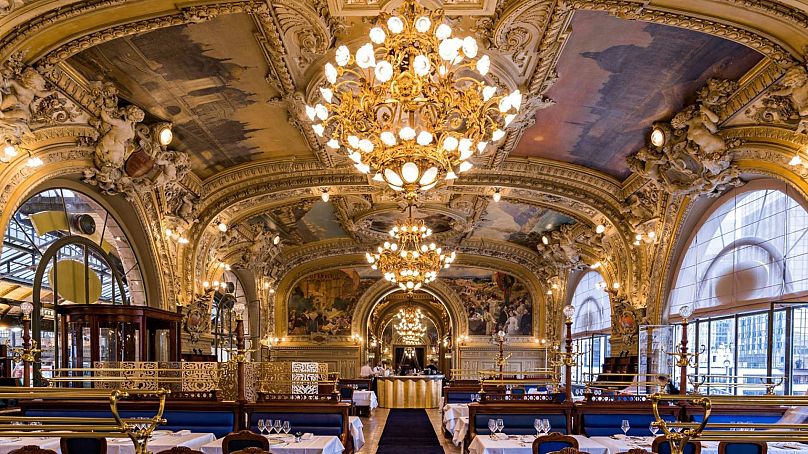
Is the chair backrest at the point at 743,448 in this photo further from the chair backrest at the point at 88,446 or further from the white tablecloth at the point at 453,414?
the white tablecloth at the point at 453,414

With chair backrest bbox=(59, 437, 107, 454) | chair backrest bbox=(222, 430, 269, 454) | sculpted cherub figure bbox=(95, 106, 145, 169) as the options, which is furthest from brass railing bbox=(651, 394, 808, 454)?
sculpted cherub figure bbox=(95, 106, 145, 169)

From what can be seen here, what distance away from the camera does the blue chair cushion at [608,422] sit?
940 centimetres

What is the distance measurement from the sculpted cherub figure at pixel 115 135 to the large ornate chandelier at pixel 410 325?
94.8 ft

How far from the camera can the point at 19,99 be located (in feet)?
25.1

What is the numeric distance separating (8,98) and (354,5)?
3.84 metres

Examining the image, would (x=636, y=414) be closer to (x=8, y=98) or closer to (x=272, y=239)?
(x=8, y=98)

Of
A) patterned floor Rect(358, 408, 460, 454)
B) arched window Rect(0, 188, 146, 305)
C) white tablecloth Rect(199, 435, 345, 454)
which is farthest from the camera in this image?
patterned floor Rect(358, 408, 460, 454)

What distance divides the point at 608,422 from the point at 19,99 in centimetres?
826

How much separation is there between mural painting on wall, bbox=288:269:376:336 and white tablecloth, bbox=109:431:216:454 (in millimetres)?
→ 18319

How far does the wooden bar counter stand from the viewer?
22094 millimetres

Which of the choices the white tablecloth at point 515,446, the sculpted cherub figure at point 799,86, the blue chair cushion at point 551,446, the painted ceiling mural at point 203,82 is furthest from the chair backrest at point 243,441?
the sculpted cherub figure at point 799,86

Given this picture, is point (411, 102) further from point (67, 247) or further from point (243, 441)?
point (67, 247)

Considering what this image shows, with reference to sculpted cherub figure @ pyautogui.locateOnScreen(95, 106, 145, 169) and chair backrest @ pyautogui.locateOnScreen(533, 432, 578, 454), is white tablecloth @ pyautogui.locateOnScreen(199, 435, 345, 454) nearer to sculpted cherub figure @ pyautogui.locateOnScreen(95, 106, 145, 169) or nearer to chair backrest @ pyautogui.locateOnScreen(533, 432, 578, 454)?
chair backrest @ pyautogui.locateOnScreen(533, 432, 578, 454)

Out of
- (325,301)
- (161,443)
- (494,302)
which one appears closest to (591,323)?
(494,302)
